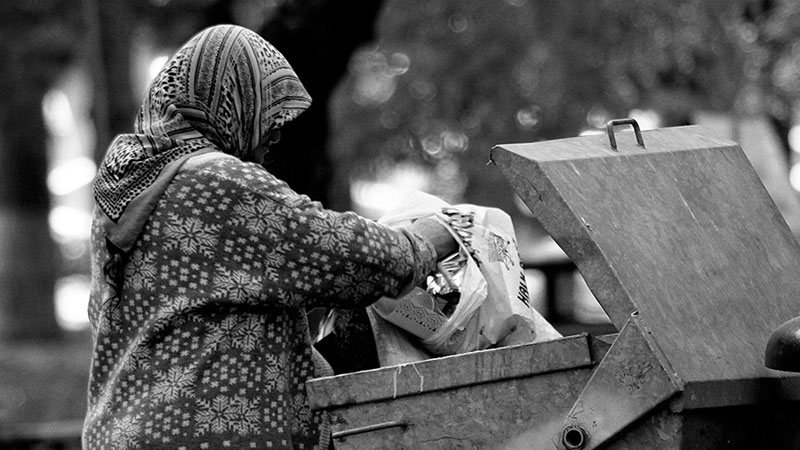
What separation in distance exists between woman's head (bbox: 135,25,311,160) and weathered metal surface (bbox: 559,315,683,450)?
0.90m

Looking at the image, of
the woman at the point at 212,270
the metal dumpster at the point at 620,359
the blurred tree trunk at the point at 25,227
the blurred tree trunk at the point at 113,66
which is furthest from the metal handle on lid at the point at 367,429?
the blurred tree trunk at the point at 25,227

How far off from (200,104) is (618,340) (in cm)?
100

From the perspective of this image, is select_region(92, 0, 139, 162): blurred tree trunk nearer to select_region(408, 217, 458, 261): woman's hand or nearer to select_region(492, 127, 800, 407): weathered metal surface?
select_region(408, 217, 458, 261): woman's hand

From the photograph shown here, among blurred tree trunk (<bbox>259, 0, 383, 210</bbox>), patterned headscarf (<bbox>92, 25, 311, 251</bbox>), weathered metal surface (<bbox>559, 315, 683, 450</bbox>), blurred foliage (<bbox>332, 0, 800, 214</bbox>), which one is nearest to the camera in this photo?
weathered metal surface (<bbox>559, 315, 683, 450</bbox>)

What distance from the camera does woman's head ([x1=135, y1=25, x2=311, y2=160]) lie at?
299 centimetres

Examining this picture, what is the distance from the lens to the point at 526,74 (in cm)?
1045

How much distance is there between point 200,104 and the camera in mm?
2992

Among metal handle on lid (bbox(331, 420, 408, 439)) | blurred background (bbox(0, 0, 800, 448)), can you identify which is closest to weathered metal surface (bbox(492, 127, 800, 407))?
metal handle on lid (bbox(331, 420, 408, 439))

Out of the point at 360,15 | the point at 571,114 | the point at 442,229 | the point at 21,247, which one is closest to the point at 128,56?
the point at 21,247

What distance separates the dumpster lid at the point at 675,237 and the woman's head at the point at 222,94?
0.50 metres

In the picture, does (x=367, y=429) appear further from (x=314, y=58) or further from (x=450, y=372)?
(x=314, y=58)

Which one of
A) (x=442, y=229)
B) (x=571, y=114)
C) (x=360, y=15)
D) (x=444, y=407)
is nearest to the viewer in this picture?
(x=444, y=407)

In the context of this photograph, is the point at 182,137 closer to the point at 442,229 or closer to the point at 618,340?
the point at 442,229

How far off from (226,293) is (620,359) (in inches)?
31.0
